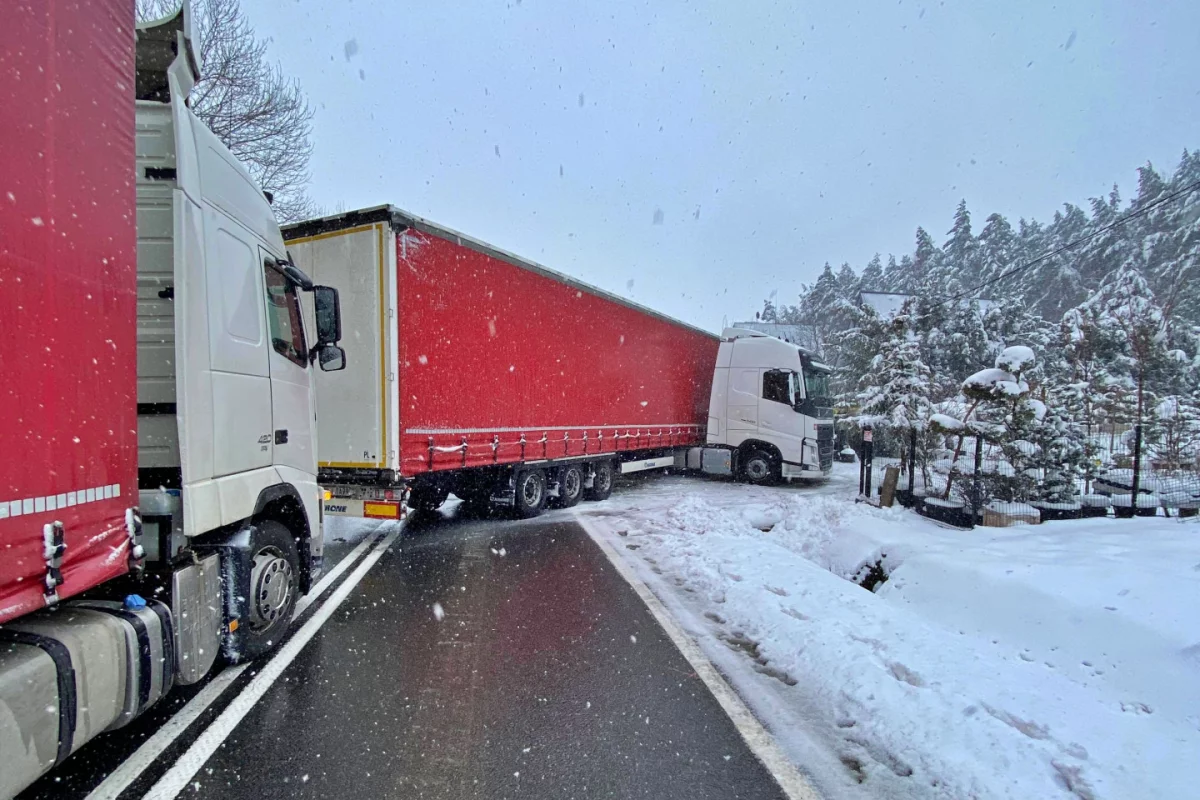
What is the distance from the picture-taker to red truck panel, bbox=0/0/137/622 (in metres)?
2.02

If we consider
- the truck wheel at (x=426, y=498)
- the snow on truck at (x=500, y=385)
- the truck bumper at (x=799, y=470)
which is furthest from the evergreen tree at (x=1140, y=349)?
the truck wheel at (x=426, y=498)

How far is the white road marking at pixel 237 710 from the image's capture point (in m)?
2.77

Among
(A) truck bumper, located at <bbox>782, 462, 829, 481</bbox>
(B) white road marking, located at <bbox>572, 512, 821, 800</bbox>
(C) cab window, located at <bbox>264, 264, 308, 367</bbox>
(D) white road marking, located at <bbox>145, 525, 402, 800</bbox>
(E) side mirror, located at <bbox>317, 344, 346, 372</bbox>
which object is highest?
(C) cab window, located at <bbox>264, 264, 308, 367</bbox>

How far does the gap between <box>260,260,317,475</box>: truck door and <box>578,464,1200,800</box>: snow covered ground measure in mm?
3312

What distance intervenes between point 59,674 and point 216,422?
1.50 metres

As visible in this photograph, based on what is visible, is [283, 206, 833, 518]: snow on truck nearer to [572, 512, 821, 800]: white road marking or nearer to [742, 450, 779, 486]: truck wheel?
[742, 450, 779, 486]: truck wheel

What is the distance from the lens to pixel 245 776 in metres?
2.83

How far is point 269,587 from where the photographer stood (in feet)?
13.7

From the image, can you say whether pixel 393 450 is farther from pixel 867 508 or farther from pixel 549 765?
pixel 867 508

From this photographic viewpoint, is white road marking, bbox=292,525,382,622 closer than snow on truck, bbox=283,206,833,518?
Yes

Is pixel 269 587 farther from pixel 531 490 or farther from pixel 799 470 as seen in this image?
pixel 799 470

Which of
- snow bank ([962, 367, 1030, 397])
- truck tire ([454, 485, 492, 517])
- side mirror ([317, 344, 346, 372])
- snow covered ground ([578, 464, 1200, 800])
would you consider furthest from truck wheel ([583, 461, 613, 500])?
side mirror ([317, 344, 346, 372])

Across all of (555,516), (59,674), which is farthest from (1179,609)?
(555,516)

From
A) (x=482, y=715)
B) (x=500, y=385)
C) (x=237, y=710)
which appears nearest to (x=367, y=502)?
(x=500, y=385)
